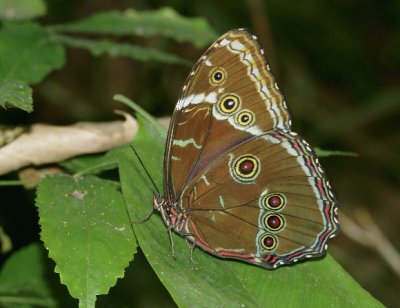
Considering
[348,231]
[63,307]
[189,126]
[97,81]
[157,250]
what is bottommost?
[97,81]

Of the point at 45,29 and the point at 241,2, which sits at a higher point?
the point at 45,29

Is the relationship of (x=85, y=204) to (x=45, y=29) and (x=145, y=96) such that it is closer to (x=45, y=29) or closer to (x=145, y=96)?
(x=45, y=29)

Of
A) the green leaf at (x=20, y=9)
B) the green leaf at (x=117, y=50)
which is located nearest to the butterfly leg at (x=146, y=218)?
the green leaf at (x=117, y=50)

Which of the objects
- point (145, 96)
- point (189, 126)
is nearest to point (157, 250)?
point (189, 126)

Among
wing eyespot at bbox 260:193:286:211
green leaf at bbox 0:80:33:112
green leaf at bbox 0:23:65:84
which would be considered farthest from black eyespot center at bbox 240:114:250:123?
green leaf at bbox 0:23:65:84

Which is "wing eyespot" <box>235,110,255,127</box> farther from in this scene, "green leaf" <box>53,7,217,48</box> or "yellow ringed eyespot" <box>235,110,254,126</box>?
"green leaf" <box>53,7,217,48</box>

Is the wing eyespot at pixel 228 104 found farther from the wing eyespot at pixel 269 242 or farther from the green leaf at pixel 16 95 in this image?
the green leaf at pixel 16 95
